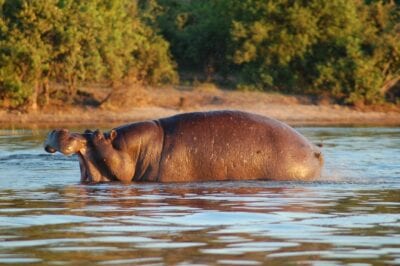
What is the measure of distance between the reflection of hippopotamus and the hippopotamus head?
0.04ft

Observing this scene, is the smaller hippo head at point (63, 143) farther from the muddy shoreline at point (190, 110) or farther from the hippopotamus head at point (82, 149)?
the muddy shoreline at point (190, 110)

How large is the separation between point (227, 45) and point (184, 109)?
16.3 feet

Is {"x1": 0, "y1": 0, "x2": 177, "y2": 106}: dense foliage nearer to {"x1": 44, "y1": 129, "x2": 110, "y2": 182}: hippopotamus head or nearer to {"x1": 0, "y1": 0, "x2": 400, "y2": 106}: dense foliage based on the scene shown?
{"x1": 0, "y1": 0, "x2": 400, "y2": 106}: dense foliage

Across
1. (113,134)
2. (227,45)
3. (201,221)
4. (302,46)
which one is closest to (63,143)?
(113,134)

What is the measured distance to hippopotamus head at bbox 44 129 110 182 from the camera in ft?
40.0

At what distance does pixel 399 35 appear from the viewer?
3447 cm

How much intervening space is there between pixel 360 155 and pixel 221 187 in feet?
18.0

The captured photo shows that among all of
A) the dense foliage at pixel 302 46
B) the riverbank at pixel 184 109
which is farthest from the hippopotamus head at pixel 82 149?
the dense foliage at pixel 302 46

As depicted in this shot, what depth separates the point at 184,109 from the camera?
30.0 meters

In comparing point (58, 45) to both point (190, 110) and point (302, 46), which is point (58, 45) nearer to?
point (190, 110)

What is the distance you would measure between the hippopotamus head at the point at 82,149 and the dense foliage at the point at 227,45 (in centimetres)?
1706

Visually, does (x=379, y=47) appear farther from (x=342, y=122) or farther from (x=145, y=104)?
(x=145, y=104)

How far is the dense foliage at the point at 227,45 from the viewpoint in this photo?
1175 inches

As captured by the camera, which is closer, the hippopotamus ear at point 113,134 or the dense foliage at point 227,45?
the hippopotamus ear at point 113,134
